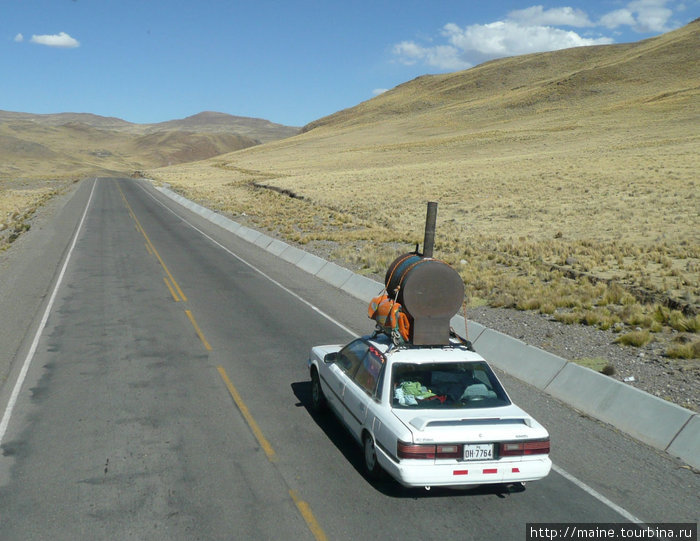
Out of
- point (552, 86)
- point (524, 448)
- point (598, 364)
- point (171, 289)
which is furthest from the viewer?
point (552, 86)

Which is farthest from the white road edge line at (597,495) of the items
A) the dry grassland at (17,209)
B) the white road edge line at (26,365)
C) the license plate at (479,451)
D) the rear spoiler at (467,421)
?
the dry grassland at (17,209)

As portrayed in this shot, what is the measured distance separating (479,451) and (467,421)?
13.1 inches

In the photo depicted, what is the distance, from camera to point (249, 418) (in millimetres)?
9242

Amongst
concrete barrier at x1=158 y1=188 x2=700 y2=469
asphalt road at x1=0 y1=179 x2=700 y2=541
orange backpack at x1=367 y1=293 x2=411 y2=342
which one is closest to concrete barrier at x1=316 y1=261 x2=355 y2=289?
asphalt road at x1=0 y1=179 x2=700 y2=541

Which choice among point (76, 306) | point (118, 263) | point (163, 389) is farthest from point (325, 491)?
point (118, 263)

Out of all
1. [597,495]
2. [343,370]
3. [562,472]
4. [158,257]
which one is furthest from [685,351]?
[158,257]

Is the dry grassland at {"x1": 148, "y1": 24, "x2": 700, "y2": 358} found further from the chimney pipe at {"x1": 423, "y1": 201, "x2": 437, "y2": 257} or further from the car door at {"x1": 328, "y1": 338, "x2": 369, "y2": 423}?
the car door at {"x1": 328, "y1": 338, "x2": 369, "y2": 423}

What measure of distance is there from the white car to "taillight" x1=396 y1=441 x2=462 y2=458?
0.4 inches

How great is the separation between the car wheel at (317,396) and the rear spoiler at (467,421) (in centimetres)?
289

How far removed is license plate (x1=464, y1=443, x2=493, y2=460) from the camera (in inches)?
257

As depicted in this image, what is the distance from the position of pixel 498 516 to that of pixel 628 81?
412ft

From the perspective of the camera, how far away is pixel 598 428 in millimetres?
9281

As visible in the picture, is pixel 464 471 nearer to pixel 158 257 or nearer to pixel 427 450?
pixel 427 450

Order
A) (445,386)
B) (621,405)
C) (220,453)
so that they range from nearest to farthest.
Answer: (445,386) < (220,453) < (621,405)
